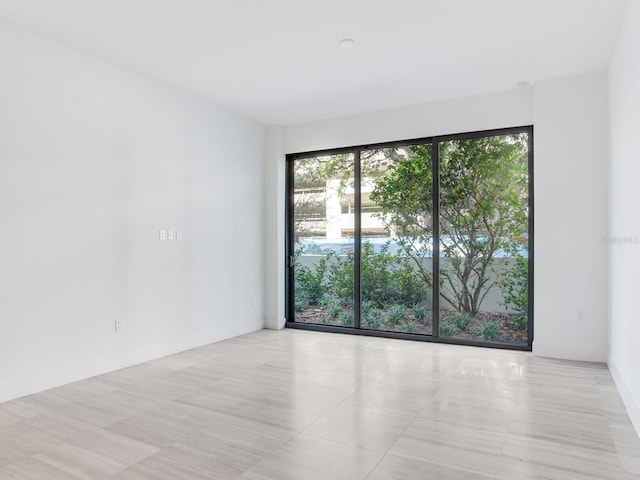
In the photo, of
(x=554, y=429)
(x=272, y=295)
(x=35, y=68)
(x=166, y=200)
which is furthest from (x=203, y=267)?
(x=554, y=429)

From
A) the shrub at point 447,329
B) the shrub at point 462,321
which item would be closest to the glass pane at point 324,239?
the shrub at point 447,329

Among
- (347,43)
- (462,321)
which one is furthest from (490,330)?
(347,43)

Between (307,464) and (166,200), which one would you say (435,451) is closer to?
(307,464)

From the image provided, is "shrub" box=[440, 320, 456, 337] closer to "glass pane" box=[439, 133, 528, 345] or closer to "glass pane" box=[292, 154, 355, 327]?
"glass pane" box=[439, 133, 528, 345]

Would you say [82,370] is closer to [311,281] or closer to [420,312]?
[311,281]

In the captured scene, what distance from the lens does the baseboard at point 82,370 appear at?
3.27 metres

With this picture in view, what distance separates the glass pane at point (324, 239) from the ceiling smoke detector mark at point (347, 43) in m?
2.17

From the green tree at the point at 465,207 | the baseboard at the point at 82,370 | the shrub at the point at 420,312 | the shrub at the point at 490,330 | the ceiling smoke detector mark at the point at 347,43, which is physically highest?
the ceiling smoke detector mark at the point at 347,43

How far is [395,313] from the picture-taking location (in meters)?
5.45

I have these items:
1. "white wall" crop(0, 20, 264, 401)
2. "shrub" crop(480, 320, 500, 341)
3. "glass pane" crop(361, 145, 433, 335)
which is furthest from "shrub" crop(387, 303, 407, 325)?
"white wall" crop(0, 20, 264, 401)

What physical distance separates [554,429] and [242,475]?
1.84 meters

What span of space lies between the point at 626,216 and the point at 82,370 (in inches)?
169

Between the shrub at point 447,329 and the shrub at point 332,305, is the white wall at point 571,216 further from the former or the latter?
the shrub at point 332,305

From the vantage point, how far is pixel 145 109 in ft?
14.2
